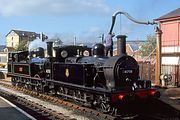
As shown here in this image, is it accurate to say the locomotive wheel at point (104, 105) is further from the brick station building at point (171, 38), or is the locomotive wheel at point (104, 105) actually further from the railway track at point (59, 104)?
the brick station building at point (171, 38)

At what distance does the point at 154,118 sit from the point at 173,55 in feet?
67.8

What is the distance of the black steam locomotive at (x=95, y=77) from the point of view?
13641mm

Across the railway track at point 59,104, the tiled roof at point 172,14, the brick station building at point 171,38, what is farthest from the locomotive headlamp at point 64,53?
the tiled roof at point 172,14

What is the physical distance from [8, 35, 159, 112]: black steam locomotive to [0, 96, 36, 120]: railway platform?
2694 millimetres

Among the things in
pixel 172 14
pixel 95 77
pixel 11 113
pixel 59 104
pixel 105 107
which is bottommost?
→ pixel 59 104

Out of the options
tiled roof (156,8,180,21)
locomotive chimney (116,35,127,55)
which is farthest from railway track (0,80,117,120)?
tiled roof (156,8,180,21)

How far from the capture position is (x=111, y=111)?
13.9 metres

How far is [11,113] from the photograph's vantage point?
14.2 metres

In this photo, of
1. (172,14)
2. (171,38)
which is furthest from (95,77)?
(172,14)

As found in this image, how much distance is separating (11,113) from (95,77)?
11.9ft

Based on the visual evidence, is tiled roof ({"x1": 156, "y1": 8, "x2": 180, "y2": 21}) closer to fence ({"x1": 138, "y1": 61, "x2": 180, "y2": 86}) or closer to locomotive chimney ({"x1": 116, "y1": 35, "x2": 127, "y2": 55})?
fence ({"x1": 138, "y1": 61, "x2": 180, "y2": 86})

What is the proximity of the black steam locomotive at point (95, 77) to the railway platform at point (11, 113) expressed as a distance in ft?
8.84

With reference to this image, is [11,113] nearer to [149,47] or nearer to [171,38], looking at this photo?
[171,38]

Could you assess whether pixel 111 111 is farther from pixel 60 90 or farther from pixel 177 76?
pixel 177 76
